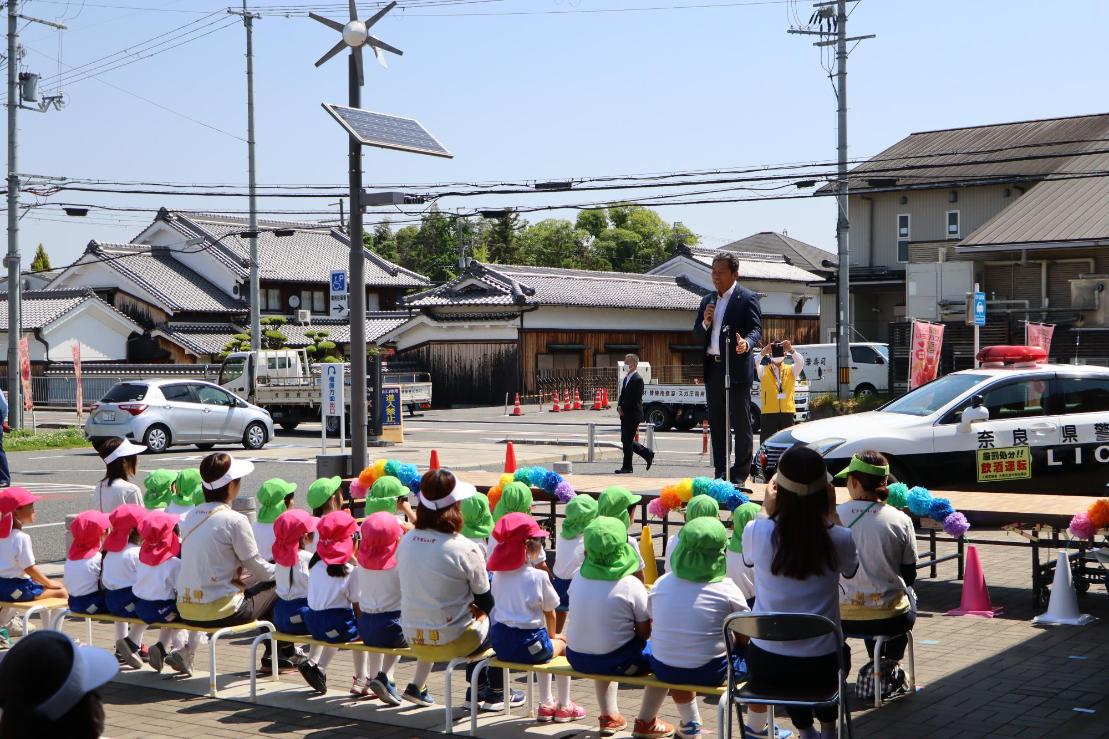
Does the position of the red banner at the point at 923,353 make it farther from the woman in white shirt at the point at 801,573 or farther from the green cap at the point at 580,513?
the woman in white shirt at the point at 801,573

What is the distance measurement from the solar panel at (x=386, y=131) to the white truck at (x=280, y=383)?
650 inches

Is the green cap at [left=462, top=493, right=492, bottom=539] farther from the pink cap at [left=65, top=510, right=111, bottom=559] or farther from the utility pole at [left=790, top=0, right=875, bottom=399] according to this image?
the utility pole at [left=790, top=0, right=875, bottom=399]

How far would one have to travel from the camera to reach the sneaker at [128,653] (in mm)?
7758

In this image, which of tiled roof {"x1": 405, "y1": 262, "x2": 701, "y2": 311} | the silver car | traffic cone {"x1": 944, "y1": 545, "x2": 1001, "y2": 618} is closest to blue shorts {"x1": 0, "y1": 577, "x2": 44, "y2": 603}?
traffic cone {"x1": 944, "y1": 545, "x2": 1001, "y2": 618}

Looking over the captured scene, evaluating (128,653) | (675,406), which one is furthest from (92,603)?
(675,406)

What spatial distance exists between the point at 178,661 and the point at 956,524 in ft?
17.2

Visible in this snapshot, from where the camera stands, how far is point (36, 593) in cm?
836

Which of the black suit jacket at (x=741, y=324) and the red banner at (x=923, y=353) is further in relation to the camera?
the red banner at (x=923, y=353)

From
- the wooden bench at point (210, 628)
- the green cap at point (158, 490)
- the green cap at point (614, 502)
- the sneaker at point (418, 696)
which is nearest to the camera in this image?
the green cap at point (614, 502)

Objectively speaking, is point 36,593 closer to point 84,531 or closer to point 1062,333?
point 84,531

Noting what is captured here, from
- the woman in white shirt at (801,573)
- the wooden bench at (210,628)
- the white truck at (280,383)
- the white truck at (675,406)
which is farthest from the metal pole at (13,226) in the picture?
the woman in white shirt at (801,573)

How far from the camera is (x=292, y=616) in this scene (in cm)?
723

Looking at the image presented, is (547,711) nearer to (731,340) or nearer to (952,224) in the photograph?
(731,340)

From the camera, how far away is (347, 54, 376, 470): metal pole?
477 inches
